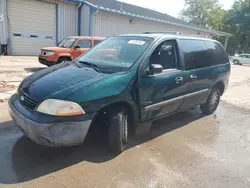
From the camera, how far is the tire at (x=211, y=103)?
5312 mm

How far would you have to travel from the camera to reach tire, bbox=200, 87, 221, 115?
17.4 feet

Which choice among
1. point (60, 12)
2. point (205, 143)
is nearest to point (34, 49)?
point (60, 12)

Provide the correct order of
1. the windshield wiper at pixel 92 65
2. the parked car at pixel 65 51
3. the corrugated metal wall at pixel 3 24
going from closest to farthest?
the windshield wiper at pixel 92 65, the parked car at pixel 65 51, the corrugated metal wall at pixel 3 24

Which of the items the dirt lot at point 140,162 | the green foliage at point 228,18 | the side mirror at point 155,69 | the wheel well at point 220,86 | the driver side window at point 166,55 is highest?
the green foliage at point 228,18

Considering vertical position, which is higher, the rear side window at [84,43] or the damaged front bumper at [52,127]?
the rear side window at [84,43]

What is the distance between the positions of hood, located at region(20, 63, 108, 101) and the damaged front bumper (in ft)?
0.84

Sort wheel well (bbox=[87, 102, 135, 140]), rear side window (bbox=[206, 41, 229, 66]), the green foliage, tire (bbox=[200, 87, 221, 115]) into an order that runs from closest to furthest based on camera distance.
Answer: wheel well (bbox=[87, 102, 135, 140]), rear side window (bbox=[206, 41, 229, 66]), tire (bbox=[200, 87, 221, 115]), the green foliage

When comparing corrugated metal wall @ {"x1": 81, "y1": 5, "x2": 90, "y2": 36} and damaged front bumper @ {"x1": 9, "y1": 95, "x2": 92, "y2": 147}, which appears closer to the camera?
damaged front bumper @ {"x1": 9, "y1": 95, "x2": 92, "y2": 147}

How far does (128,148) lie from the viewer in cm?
351

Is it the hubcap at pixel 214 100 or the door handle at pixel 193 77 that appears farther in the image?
the hubcap at pixel 214 100

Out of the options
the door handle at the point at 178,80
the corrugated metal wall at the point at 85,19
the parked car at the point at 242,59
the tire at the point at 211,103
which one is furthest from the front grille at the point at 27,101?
the parked car at the point at 242,59

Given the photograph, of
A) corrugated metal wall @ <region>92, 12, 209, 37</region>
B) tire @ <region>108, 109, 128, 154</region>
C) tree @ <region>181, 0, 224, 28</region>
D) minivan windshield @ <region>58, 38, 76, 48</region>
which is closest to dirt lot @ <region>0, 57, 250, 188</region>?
tire @ <region>108, 109, 128, 154</region>

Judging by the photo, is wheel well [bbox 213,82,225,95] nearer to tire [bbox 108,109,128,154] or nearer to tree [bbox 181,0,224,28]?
tire [bbox 108,109,128,154]

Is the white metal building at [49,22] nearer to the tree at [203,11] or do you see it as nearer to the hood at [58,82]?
the hood at [58,82]
